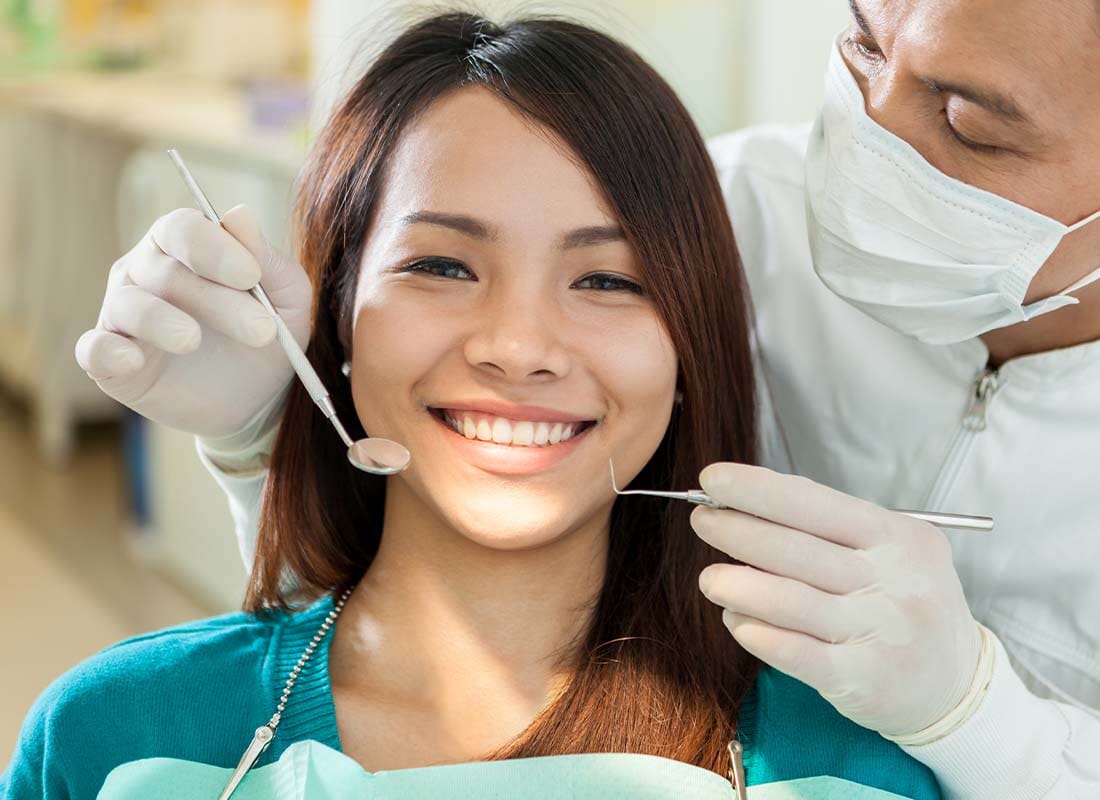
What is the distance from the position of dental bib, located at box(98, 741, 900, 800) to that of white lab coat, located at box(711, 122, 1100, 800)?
0.16 meters

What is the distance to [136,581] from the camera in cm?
340

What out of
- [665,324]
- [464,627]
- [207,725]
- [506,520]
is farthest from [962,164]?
[207,725]

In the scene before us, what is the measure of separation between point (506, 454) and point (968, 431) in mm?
535

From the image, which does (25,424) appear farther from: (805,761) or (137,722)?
(805,761)

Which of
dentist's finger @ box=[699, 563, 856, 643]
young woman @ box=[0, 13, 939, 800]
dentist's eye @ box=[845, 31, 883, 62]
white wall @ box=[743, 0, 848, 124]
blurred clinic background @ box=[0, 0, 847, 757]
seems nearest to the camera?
dentist's finger @ box=[699, 563, 856, 643]

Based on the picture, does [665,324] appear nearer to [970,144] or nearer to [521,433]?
[521,433]

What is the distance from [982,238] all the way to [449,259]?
51 centimetres

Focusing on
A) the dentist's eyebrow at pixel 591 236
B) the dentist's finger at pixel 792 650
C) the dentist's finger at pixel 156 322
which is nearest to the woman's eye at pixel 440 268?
the dentist's eyebrow at pixel 591 236

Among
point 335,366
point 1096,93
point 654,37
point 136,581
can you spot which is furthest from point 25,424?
point 1096,93

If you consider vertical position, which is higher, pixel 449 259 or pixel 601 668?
pixel 449 259

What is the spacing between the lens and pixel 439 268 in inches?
50.5

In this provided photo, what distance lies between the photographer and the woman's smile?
1.22 m

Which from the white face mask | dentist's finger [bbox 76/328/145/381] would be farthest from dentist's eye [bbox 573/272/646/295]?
dentist's finger [bbox 76/328/145/381]

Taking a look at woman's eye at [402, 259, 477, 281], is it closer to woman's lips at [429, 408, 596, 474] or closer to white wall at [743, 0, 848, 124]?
woman's lips at [429, 408, 596, 474]
